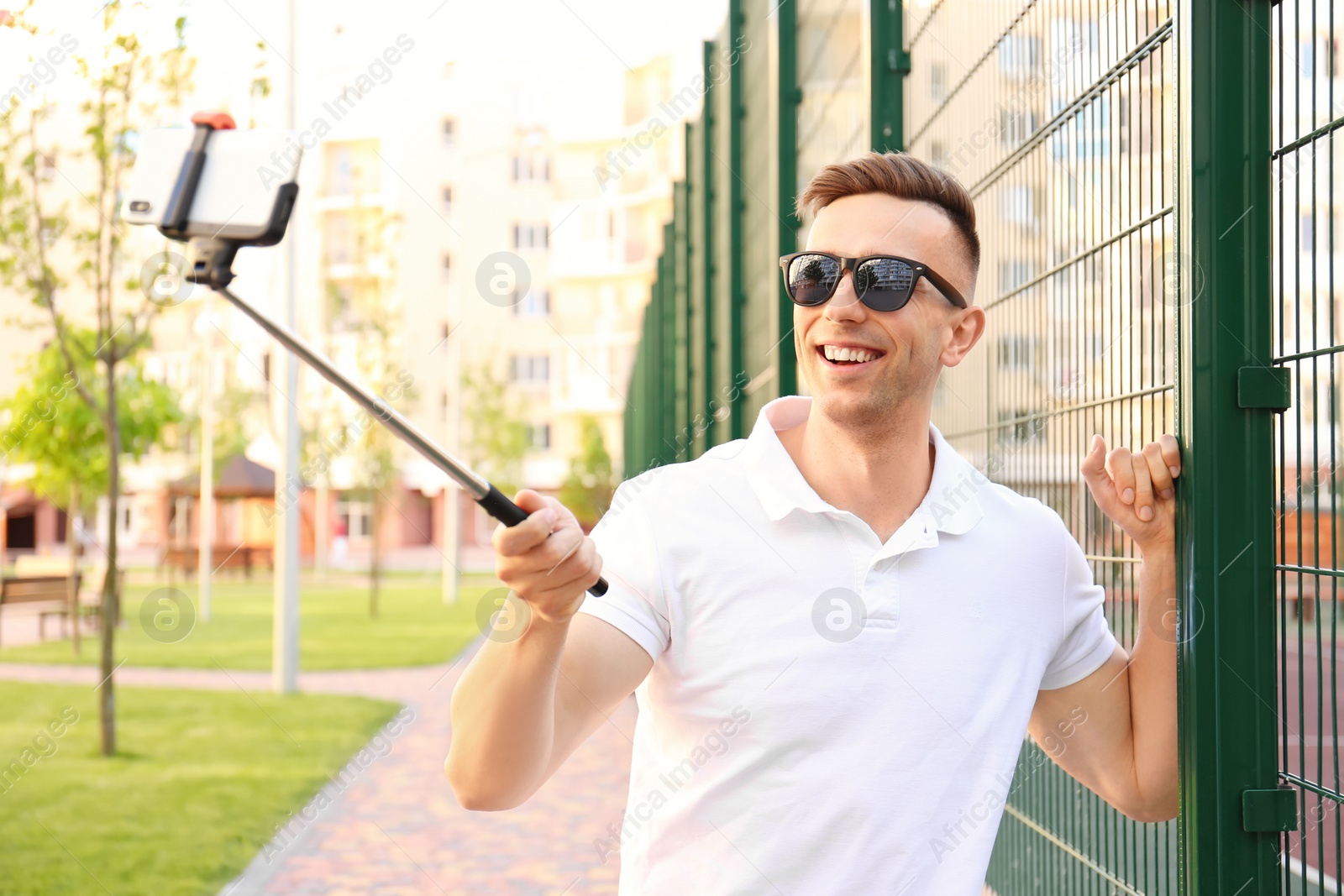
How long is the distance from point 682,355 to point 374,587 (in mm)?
13968

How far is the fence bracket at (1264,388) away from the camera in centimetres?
210

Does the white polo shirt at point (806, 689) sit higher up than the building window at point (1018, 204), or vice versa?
the building window at point (1018, 204)

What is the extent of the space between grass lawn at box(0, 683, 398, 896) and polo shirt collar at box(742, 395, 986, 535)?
4328 millimetres

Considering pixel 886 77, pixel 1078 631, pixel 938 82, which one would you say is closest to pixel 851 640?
pixel 1078 631

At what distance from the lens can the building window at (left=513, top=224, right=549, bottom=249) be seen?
54.6 m

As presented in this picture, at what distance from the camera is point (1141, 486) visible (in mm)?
2258

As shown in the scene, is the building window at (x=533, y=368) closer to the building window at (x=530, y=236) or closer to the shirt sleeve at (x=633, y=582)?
the building window at (x=530, y=236)

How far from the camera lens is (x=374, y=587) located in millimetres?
22484

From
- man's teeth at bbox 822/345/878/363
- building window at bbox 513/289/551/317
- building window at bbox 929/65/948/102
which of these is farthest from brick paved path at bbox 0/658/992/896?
building window at bbox 513/289/551/317

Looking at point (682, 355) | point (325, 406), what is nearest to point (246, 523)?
point (325, 406)

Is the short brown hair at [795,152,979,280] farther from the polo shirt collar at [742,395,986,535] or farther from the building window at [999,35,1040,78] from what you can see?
the building window at [999,35,1040,78]

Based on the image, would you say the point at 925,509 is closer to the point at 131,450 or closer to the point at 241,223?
the point at 241,223

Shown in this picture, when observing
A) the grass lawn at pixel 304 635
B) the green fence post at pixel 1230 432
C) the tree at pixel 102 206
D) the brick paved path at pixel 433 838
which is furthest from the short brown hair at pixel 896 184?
the grass lawn at pixel 304 635

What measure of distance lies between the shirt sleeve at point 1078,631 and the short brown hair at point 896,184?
24.1 inches
